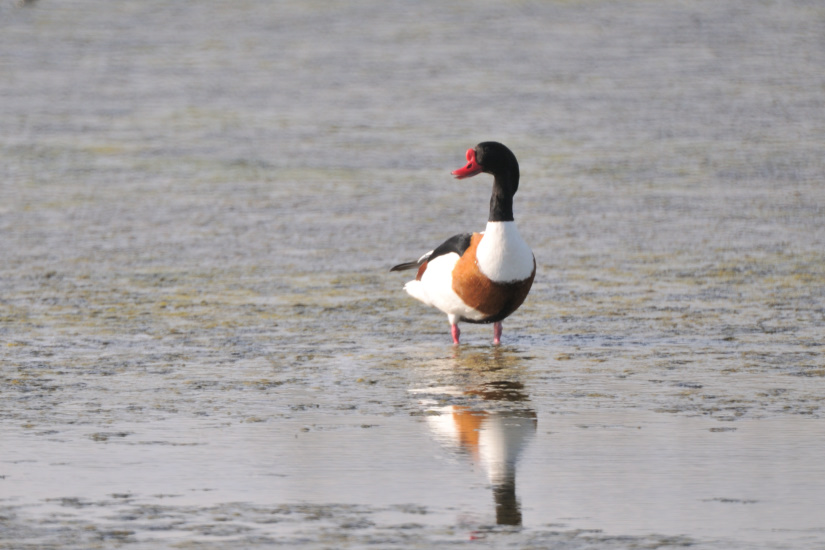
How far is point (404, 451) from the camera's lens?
632cm

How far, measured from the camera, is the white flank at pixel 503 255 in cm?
880

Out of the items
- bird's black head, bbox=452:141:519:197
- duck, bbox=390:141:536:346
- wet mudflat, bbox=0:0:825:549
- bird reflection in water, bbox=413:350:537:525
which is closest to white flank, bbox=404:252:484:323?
duck, bbox=390:141:536:346

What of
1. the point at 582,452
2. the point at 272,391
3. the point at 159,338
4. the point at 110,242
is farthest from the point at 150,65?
the point at 582,452

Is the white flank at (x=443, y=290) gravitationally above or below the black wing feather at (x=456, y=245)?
below

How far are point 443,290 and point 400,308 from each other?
109 centimetres

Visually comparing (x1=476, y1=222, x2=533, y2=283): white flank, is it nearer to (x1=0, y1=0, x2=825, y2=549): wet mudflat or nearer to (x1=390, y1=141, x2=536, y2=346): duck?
(x1=390, y1=141, x2=536, y2=346): duck

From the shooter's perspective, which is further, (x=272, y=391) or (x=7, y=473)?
(x=272, y=391)

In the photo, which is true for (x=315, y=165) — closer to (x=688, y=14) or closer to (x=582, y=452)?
(x=582, y=452)

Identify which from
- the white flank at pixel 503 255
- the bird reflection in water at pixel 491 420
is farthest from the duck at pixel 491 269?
the bird reflection in water at pixel 491 420

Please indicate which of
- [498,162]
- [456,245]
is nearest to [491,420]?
[456,245]

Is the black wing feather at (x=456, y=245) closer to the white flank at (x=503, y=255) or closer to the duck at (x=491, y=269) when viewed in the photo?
the duck at (x=491, y=269)

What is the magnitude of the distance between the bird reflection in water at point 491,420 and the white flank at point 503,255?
0.49m

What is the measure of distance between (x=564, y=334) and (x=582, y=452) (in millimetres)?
2914

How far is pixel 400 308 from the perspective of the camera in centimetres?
1012
